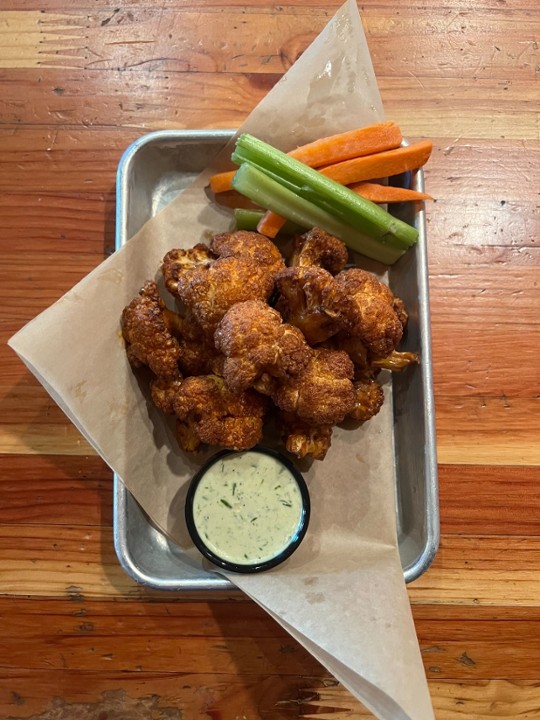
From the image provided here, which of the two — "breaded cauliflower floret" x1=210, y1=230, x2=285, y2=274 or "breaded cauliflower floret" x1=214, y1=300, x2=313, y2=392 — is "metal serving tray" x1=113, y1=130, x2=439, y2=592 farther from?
"breaded cauliflower floret" x1=214, y1=300, x2=313, y2=392

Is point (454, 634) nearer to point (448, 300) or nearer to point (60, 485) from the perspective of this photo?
point (448, 300)

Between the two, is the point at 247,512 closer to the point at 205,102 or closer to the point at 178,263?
the point at 178,263

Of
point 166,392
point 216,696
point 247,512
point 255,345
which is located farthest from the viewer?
point 216,696

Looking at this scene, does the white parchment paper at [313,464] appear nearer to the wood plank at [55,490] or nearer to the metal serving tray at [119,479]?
the metal serving tray at [119,479]

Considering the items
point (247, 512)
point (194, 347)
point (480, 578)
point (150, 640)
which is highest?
point (194, 347)

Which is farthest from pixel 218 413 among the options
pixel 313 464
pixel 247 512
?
pixel 313 464

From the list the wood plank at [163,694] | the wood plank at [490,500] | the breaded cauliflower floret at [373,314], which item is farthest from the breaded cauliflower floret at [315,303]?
the wood plank at [163,694]

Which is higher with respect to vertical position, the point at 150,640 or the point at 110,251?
the point at 110,251

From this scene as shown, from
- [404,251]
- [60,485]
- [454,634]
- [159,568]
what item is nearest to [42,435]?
[60,485]
